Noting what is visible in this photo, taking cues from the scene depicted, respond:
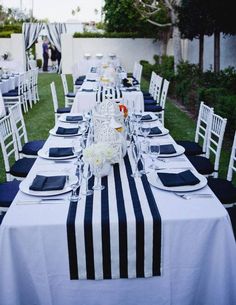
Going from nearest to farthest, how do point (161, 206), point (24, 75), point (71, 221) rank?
point (71, 221), point (161, 206), point (24, 75)

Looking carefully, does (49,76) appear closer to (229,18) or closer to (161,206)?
(229,18)

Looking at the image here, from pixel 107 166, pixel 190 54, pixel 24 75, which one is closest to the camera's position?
pixel 107 166

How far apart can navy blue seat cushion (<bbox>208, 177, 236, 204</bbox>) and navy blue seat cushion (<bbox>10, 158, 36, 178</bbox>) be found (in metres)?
1.77

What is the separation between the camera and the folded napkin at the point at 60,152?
3.19 meters

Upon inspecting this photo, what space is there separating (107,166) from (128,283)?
2.86 feet

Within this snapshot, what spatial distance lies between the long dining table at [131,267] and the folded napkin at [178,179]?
1.01 ft

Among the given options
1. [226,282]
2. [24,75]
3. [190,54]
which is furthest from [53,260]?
[190,54]

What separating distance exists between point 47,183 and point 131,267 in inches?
32.0

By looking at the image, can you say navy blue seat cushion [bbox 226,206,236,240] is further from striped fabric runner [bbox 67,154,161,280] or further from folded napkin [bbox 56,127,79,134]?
folded napkin [bbox 56,127,79,134]

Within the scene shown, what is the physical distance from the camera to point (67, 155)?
319 centimetres

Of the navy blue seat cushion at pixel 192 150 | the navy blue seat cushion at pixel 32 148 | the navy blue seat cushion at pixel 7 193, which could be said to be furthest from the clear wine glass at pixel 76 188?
the navy blue seat cushion at pixel 192 150

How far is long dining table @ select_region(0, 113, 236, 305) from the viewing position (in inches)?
84.2

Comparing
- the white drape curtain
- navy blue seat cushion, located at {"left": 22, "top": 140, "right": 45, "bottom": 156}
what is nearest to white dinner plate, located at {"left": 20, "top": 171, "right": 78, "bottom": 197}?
navy blue seat cushion, located at {"left": 22, "top": 140, "right": 45, "bottom": 156}

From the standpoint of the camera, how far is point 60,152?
128 inches
